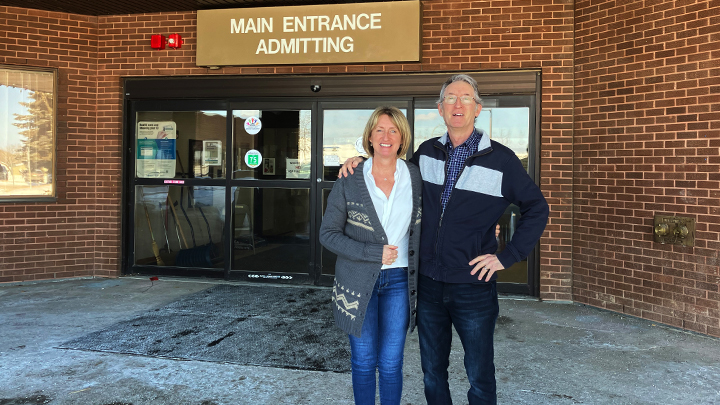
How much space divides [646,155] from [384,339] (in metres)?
4.03

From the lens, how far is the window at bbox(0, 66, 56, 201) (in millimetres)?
6887

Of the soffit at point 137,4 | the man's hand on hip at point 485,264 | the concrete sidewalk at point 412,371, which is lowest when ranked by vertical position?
the concrete sidewalk at point 412,371

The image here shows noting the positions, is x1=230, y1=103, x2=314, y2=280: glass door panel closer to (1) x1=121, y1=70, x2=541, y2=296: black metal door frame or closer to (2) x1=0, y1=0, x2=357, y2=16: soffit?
(1) x1=121, y1=70, x2=541, y2=296: black metal door frame

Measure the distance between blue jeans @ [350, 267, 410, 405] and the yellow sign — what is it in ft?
14.0

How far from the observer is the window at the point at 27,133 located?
22.6 ft

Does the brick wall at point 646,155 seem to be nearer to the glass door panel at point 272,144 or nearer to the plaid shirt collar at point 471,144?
the glass door panel at point 272,144

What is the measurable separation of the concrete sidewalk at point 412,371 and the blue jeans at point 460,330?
771 mm

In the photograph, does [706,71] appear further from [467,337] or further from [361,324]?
[361,324]

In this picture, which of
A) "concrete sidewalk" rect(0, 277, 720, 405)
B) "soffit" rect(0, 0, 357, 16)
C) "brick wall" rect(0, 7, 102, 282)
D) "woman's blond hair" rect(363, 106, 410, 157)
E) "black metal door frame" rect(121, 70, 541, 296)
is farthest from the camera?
"brick wall" rect(0, 7, 102, 282)

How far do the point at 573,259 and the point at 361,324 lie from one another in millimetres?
4321

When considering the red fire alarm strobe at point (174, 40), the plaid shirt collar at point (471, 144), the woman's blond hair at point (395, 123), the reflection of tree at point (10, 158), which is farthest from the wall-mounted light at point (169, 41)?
the plaid shirt collar at point (471, 144)

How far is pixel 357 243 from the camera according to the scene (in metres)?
2.60

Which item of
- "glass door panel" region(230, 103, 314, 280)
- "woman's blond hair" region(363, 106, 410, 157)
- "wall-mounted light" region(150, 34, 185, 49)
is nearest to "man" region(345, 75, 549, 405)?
"woman's blond hair" region(363, 106, 410, 157)

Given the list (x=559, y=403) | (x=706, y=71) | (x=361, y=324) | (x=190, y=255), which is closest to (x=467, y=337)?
(x=361, y=324)
